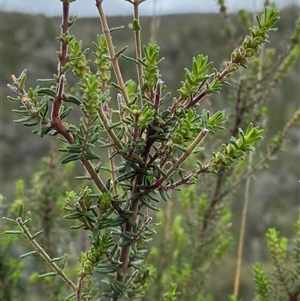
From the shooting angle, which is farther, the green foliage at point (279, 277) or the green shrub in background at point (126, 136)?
the green foliage at point (279, 277)

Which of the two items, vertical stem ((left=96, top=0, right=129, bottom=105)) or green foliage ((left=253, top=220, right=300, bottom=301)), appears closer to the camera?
vertical stem ((left=96, top=0, right=129, bottom=105))

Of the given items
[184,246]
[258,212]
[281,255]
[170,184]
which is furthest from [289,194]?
[170,184]

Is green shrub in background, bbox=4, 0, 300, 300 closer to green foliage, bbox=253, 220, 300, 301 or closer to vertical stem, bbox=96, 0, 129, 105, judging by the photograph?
vertical stem, bbox=96, 0, 129, 105

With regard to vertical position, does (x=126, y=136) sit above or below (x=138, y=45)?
below

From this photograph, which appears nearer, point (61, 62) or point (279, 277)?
point (61, 62)

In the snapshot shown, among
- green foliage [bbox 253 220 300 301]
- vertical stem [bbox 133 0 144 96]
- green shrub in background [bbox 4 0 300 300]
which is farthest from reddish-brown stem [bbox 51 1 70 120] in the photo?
green foliage [bbox 253 220 300 301]

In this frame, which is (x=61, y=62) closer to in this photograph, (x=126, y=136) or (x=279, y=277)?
(x=126, y=136)

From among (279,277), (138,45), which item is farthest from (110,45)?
(279,277)

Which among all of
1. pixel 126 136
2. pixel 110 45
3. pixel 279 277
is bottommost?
pixel 279 277

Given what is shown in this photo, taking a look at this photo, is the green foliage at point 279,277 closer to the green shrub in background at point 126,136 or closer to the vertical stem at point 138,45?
the green shrub in background at point 126,136

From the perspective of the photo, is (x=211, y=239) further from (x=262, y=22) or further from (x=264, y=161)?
(x=262, y=22)

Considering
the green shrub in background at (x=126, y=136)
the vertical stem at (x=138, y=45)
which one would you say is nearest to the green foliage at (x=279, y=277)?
the green shrub in background at (x=126, y=136)

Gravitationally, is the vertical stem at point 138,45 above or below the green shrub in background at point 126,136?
above

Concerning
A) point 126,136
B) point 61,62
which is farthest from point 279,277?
point 61,62
